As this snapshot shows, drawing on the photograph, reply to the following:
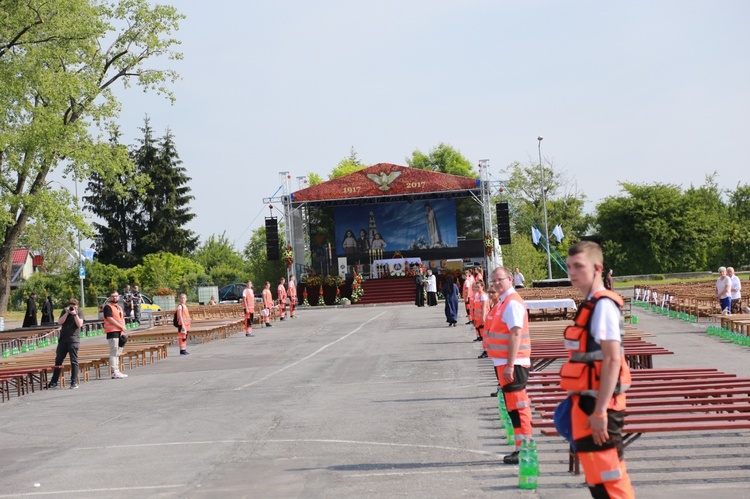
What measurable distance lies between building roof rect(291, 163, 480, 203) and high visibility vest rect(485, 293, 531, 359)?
1731 inches

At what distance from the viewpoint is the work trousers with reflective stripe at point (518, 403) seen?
8430 mm

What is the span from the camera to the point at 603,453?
5441mm

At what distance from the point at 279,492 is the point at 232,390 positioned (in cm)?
856

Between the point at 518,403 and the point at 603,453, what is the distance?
10.2ft

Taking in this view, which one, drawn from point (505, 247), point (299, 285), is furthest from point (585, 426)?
point (505, 247)

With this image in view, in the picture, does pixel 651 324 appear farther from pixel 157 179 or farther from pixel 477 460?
pixel 157 179

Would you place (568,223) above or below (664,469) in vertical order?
above

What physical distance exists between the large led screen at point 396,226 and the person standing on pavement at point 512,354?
164 feet

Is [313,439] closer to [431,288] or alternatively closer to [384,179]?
[431,288]

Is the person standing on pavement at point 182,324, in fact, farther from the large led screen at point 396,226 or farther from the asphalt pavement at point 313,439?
the large led screen at point 396,226

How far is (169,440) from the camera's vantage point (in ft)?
38.0

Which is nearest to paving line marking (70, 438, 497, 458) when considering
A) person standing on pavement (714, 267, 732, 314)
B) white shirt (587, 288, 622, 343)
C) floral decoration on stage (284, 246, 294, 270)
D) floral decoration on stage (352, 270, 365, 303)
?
white shirt (587, 288, 622, 343)

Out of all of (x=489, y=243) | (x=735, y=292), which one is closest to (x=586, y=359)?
(x=735, y=292)

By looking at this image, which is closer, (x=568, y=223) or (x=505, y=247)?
(x=505, y=247)
